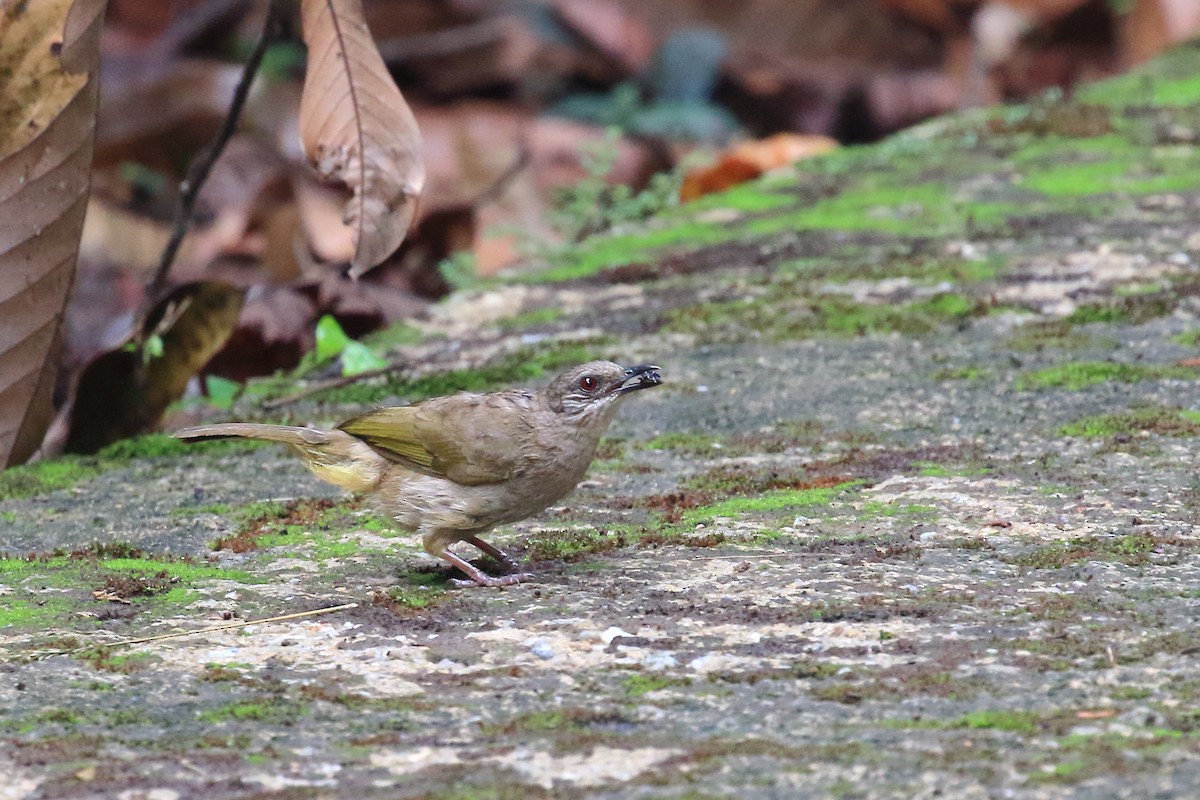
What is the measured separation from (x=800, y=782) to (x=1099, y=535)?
1474mm

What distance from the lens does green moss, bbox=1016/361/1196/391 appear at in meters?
4.86

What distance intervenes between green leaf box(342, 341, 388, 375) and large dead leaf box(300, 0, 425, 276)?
1.06m

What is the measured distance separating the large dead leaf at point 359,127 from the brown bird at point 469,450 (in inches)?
27.5

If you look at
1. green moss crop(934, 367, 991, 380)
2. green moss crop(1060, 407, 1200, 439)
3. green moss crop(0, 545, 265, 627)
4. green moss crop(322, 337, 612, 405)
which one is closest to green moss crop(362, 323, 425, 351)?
green moss crop(322, 337, 612, 405)

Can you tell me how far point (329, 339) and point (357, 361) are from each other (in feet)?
0.66

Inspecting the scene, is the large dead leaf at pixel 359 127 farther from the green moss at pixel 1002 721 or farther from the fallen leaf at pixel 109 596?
the green moss at pixel 1002 721

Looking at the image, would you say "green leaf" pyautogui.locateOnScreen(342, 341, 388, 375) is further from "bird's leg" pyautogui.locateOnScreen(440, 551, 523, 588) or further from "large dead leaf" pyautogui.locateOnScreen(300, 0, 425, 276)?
"bird's leg" pyautogui.locateOnScreen(440, 551, 523, 588)

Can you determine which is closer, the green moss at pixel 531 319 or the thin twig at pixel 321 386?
the thin twig at pixel 321 386

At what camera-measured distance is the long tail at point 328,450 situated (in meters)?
4.00

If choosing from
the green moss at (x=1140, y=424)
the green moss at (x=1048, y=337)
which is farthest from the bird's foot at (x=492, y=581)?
the green moss at (x=1048, y=337)

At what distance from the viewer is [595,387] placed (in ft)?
13.2

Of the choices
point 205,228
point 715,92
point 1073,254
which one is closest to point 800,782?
point 1073,254

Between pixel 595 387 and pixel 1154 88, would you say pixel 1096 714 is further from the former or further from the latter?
pixel 1154 88

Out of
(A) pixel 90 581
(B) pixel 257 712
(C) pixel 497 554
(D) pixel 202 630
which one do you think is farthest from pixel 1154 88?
(B) pixel 257 712
